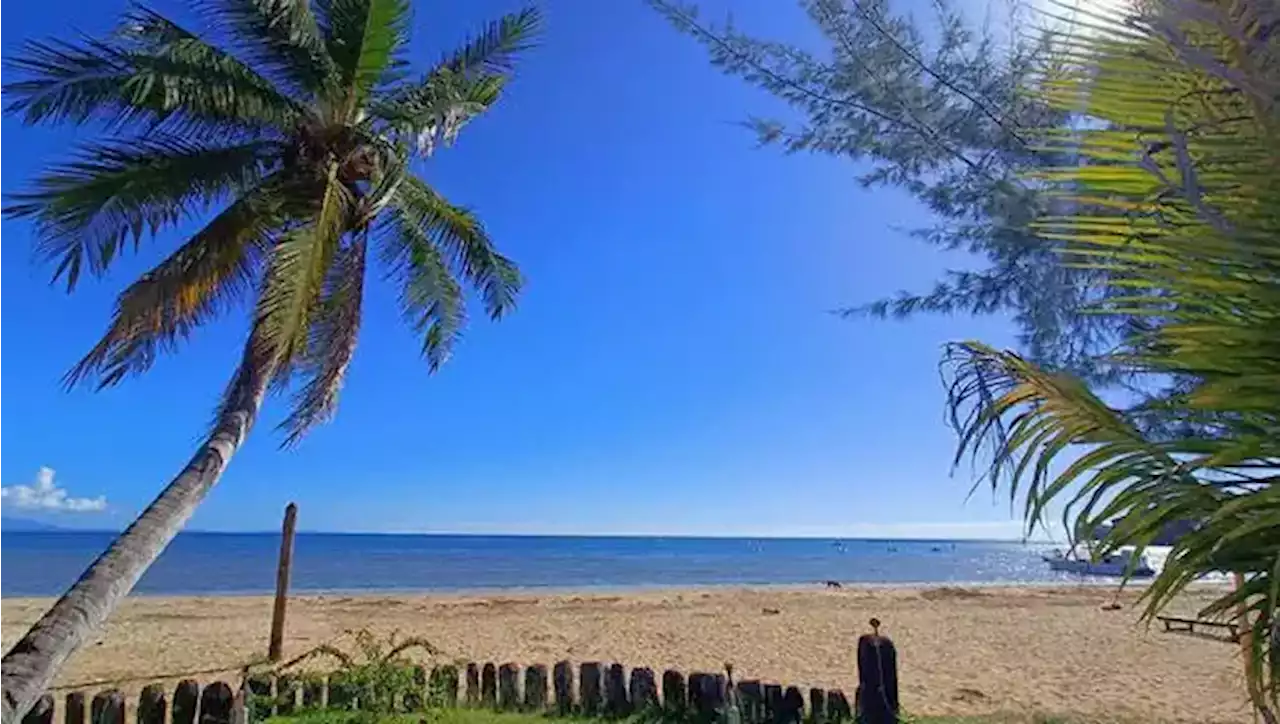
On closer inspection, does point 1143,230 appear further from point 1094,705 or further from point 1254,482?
point 1094,705

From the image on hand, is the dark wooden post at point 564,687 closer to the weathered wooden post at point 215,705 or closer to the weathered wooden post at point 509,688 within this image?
the weathered wooden post at point 509,688

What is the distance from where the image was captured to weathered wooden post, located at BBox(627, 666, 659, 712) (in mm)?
6086

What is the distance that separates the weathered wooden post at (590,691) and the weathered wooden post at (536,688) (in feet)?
0.90

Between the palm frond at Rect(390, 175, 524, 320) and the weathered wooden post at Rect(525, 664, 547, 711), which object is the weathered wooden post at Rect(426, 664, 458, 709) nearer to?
the weathered wooden post at Rect(525, 664, 547, 711)

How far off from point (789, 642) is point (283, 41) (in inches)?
448

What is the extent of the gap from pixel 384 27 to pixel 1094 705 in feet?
30.5

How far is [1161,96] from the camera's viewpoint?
125 centimetres

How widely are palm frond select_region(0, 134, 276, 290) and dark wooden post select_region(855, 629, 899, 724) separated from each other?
649cm

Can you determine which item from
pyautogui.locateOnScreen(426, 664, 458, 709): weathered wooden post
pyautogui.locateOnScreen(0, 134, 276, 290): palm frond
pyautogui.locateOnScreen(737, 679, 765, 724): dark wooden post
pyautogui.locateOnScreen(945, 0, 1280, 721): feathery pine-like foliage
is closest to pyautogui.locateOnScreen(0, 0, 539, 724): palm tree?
pyautogui.locateOnScreen(0, 134, 276, 290): palm frond

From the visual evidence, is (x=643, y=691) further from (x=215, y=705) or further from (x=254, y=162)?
(x=254, y=162)

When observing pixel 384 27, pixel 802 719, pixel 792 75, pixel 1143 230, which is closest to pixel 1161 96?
pixel 1143 230

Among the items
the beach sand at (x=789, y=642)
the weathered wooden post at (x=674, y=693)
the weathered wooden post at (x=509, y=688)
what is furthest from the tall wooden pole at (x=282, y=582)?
the weathered wooden post at (x=674, y=693)

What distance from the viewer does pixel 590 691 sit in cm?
630

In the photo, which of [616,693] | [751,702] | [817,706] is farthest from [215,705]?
[817,706]
